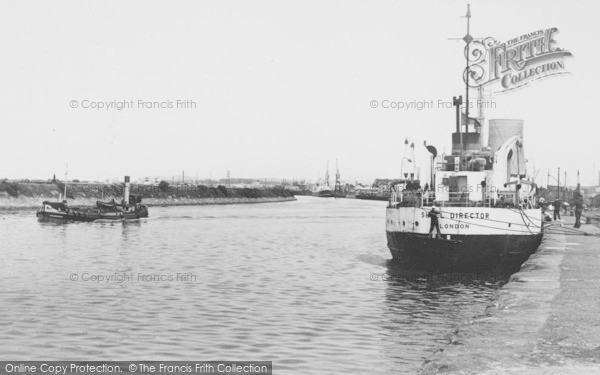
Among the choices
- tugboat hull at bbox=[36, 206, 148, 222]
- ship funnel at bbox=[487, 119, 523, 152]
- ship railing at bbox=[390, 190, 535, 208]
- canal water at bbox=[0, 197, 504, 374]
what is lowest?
canal water at bbox=[0, 197, 504, 374]

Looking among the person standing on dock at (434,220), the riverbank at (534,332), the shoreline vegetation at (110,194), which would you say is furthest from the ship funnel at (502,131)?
the shoreline vegetation at (110,194)

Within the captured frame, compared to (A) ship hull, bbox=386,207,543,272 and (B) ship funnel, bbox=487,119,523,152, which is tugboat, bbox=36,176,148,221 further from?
(A) ship hull, bbox=386,207,543,272

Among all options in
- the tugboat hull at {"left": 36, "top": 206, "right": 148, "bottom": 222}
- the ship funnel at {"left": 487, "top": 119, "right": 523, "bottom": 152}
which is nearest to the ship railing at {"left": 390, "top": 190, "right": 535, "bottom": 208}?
the ship funnel at {"left": 487, "top": 119, "right": 523, "bottom": 152}

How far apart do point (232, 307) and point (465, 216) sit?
39.8 ft

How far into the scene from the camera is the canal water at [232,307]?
14523mm

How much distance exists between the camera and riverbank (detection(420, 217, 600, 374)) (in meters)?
10.5

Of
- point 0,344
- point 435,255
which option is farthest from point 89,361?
point 435,255

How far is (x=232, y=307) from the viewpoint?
20.5 m

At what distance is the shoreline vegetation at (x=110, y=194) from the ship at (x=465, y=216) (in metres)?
74.9

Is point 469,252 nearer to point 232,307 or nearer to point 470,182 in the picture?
point 470,182

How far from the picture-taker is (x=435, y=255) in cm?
2925

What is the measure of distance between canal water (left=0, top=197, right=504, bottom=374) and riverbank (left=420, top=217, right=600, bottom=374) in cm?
149

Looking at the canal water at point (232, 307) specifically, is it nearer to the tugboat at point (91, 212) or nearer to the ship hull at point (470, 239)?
the ship hull at point (470, 239)

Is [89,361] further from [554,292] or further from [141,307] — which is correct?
[554,292]
